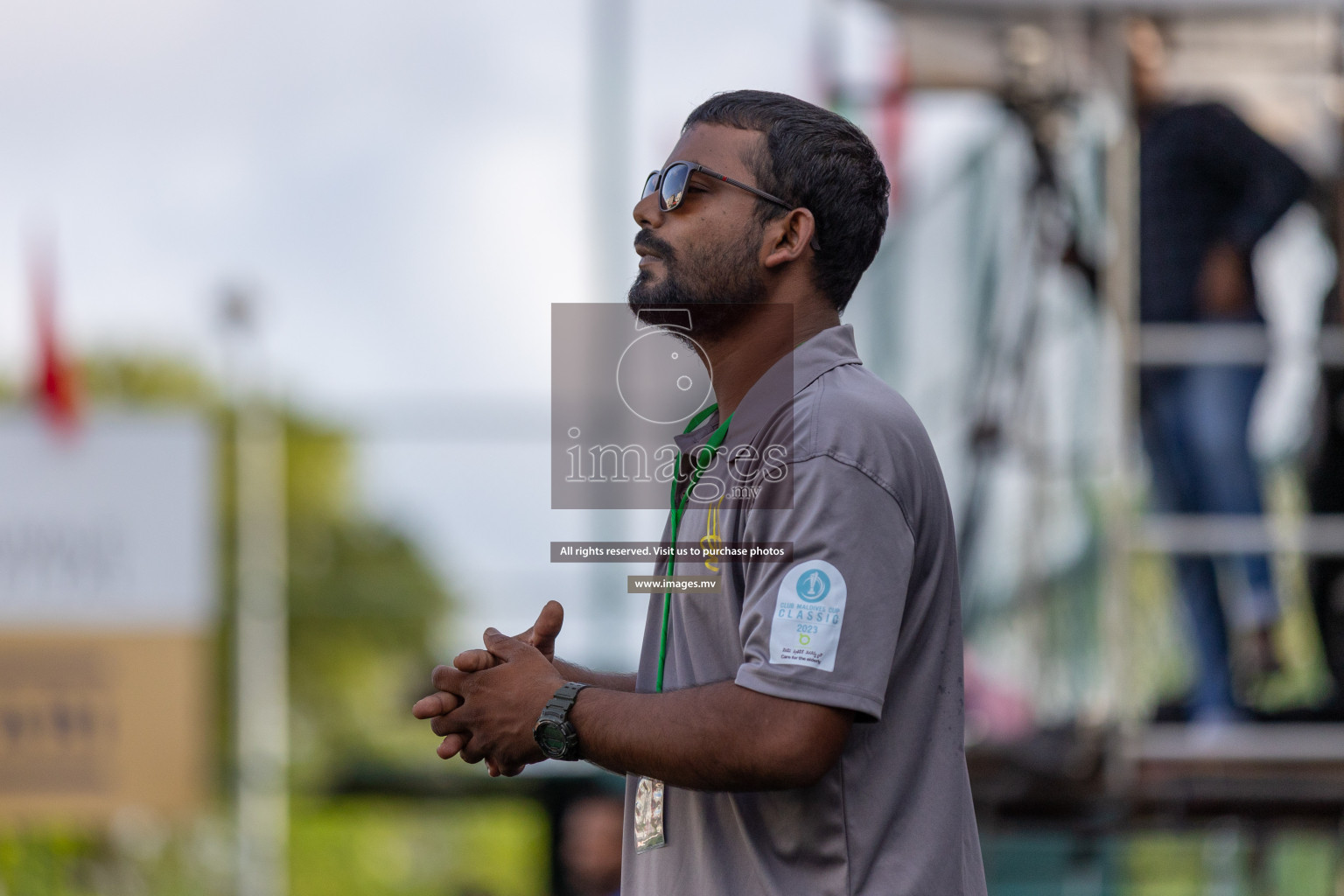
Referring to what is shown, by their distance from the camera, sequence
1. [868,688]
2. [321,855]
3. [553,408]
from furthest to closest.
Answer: [321,855], [553,408], [868,688]

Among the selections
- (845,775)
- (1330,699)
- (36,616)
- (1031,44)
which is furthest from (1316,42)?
(36,616)

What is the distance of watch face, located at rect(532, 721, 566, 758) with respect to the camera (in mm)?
2047

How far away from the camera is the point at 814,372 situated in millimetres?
2215

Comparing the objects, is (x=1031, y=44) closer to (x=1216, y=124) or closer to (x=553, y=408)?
(x=1216, y=124)

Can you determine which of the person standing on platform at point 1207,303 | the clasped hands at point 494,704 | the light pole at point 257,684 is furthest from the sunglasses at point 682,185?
the light pole at point 257,684

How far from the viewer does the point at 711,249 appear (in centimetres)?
233

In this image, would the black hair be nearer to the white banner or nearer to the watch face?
the watch face

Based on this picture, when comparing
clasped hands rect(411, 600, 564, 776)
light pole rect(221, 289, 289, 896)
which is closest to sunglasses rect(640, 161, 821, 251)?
clasped hands rect(411, 600, 564, 776)

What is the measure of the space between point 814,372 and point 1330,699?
4072 mm

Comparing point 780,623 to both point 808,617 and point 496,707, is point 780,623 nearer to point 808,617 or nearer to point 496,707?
point 808,617

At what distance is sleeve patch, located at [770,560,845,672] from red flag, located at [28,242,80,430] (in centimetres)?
1335

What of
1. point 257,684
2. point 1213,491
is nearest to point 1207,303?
point 1213,491

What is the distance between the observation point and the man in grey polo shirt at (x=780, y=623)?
199 centimetres

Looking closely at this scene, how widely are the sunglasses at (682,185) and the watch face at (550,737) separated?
0.80m
